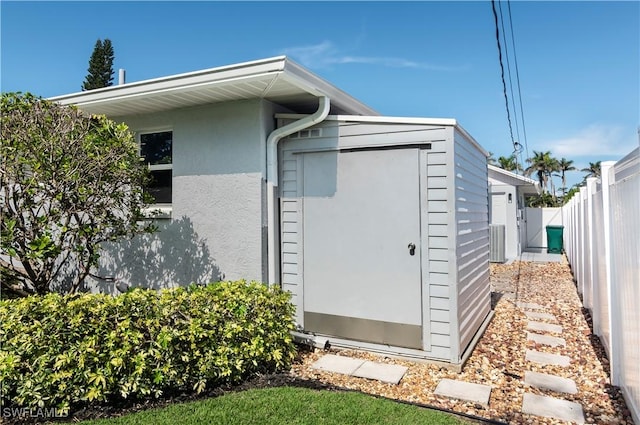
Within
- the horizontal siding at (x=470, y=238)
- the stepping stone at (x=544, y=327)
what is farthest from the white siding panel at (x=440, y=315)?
the stepping stone at (x=544, y=327)

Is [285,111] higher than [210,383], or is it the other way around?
[285,111]

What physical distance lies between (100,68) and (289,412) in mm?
24176

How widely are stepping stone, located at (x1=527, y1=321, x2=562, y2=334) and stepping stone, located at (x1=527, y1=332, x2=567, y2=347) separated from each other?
0.32 m

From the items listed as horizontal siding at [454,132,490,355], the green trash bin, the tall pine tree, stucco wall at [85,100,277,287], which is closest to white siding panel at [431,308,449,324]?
horizontal siding at [454,132,490,355]

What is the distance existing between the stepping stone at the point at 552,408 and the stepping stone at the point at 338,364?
158 centimetres

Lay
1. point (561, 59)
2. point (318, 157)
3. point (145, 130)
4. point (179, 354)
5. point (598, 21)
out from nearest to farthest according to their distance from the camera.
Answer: point (179, 354)
point (318, 157)
point (145, 130)
point (598, 21)
point (561, 59)

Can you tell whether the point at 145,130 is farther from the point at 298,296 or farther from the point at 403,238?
the point at 403,238

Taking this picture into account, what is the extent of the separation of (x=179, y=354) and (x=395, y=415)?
73.6 inches

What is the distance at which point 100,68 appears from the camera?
2147cm

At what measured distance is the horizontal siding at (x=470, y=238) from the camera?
424cm

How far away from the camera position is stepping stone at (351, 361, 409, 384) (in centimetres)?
373

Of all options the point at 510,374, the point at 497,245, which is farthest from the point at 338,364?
the point at 497,245

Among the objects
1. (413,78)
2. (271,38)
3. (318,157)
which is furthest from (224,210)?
(413,78)

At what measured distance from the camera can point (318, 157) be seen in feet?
15.5
